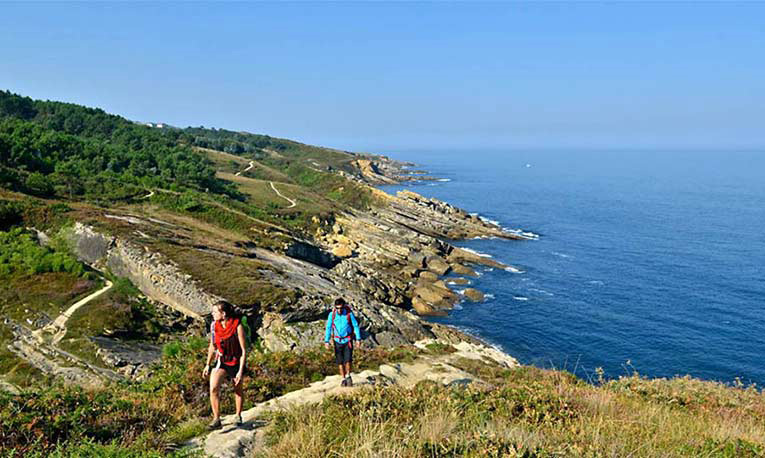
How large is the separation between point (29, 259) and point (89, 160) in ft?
132

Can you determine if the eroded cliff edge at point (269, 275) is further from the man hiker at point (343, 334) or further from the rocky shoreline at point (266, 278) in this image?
the man hiker at point (343, 334)

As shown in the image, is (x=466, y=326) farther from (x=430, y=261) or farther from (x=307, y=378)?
(x=307, y=378)

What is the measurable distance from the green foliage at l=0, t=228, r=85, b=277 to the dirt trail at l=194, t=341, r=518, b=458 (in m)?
21.0

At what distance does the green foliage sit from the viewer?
23641 millimetres

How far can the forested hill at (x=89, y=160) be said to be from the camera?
45.9 metres

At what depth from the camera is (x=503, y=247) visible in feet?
225

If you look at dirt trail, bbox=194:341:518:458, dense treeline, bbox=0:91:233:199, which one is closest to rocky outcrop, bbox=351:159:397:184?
dense treeline, bbox=0:91:233:199

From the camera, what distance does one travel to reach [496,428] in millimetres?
6809

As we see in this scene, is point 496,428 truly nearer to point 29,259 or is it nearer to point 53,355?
point 53,355

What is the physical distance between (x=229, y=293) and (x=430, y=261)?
115 feet

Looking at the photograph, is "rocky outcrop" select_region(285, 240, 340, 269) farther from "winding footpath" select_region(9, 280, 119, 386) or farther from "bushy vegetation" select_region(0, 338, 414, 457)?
"bushy vegetation" select_region(0, 338, 414, 457)

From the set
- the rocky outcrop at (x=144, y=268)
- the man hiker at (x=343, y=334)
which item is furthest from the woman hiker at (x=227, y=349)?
the rocky outcrop at (x=144, y=268)

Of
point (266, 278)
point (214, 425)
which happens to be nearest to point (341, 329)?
point (214, 425)

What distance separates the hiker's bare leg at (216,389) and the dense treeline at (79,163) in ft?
139
